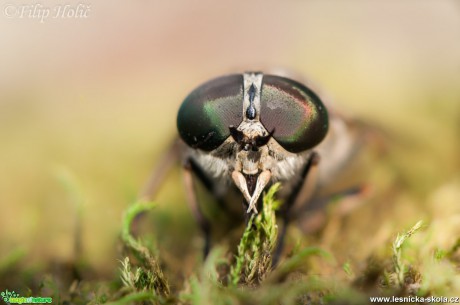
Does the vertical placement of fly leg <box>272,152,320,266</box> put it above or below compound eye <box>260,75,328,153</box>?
below

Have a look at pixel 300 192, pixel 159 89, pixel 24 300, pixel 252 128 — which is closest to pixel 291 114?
pixel 252 128

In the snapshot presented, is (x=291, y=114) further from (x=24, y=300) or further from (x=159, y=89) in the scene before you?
(x=159, y=89)

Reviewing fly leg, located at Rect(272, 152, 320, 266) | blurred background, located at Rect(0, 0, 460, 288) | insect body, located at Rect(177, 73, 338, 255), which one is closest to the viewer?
insect body, located at Rect(177, 73, 338, 255)

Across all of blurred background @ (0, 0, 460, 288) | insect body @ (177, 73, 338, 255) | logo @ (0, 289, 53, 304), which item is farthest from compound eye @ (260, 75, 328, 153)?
logo @ (0, 289, 53, 304)

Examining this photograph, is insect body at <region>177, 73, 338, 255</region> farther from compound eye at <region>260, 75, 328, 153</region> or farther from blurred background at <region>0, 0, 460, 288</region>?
blurred background at <region>0, 0, 460, 288</region>

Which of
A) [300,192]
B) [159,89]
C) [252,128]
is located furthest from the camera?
[159,89]

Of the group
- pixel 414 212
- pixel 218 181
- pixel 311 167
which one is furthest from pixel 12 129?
pixel 414 212

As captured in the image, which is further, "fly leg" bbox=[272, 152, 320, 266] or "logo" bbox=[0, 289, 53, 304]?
"fly leg" bbox=[272, 152, 320, 266]
